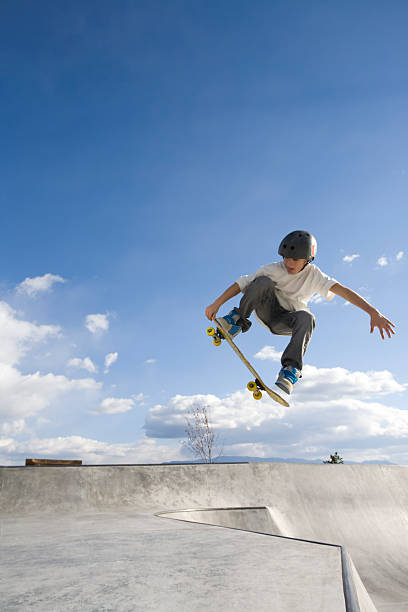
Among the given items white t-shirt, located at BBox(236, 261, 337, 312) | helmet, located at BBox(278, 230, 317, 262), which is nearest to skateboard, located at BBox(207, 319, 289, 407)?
white t-shirt, located at BBox(236, 261, 337, 312)

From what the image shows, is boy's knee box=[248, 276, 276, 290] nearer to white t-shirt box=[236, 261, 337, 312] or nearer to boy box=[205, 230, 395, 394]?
boy box=[205, 230, 395, 394]

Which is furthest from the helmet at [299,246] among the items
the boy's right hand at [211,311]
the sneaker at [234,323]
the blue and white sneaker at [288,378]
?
the blue and white sneaker at [288,378]

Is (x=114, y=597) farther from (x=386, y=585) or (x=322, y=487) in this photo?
(x=322, y=487)

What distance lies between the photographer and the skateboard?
5.21 metres

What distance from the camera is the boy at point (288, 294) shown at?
5.32 m

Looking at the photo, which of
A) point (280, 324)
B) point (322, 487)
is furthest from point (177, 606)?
point (322, 487)

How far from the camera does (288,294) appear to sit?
5.62 metres

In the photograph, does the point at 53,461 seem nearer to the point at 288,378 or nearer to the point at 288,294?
the point at 288,378

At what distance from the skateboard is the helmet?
123cm

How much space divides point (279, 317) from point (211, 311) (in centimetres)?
88

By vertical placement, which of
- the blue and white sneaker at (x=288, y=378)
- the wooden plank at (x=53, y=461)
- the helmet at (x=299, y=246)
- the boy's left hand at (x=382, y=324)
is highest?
the helmet at (x=299, y=246)

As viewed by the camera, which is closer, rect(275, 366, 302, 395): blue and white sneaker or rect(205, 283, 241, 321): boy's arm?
rect(275, 366, 302, 395): blue and white sneaker

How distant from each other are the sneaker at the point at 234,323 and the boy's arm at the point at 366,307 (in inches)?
47.6

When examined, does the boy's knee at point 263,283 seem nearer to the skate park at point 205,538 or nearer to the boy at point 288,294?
the boy at point 288,294
